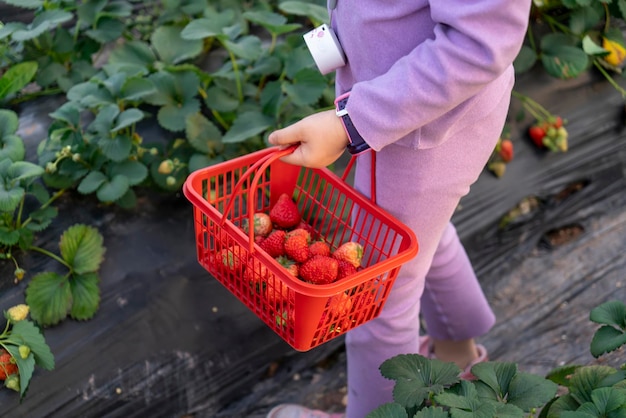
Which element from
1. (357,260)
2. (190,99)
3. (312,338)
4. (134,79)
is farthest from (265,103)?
→ (312,338)

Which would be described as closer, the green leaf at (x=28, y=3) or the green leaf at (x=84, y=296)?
the green leaf at (x=84, y=296)

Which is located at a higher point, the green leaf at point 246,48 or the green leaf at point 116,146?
the green leaf at point 246,48

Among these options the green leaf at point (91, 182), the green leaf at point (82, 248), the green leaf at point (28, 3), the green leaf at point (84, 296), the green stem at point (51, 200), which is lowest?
the green leaf at point (84, 296)

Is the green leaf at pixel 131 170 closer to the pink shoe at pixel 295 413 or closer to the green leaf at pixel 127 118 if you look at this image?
the green leaf at pixel 127 118

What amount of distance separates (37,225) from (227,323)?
43 cm

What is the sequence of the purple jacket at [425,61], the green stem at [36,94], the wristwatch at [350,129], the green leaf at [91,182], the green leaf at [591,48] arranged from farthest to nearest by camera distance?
the green leaf at [591,48] < the green stem at [36,94] < the green leaf at [91,182] < the wristwatch at [350,129] < the purple jacket at [425,61]

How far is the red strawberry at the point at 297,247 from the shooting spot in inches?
50.0

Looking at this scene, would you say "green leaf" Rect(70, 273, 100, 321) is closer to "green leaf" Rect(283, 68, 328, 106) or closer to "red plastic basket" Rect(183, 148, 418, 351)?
"red plastic basket" Rect(183, 148, 418, 351)

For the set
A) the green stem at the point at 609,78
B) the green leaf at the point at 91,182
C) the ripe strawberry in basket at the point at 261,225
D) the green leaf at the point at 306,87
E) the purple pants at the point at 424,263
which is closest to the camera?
the purple pants at the point at 424,263

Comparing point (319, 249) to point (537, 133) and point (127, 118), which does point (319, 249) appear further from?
point (537, 133)

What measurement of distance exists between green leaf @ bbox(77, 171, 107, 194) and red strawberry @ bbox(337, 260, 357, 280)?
23.5 inches

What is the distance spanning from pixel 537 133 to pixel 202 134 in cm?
91

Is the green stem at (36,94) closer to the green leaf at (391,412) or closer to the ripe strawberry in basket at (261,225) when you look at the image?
the ripe strawberry in basket at (261,225)

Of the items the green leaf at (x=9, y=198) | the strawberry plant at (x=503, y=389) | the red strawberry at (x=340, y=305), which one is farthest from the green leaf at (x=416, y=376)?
the green leaf at (x=9, y=198)
